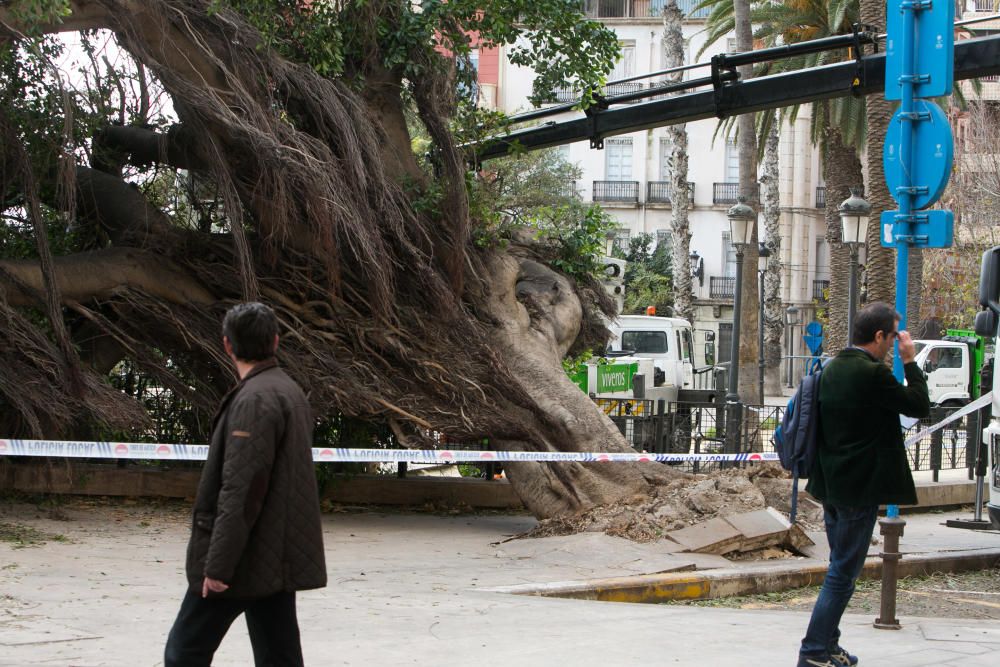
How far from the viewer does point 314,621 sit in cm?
665

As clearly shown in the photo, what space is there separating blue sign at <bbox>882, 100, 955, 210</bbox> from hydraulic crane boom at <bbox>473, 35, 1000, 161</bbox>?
5277mm

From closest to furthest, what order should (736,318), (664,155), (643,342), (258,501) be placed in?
1. (258,501)
2. (736,318)
3. (643,342)
4. (664,155)

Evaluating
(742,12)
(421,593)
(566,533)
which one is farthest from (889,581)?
(742,12)

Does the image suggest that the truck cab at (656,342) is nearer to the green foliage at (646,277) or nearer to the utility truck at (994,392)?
the utility truck at (994,392)

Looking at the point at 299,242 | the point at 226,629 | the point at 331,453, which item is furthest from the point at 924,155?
the point at 299,242

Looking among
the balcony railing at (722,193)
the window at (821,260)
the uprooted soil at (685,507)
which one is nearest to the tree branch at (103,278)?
the uprooted soil at (685,507)

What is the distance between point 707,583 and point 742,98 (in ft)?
21.6

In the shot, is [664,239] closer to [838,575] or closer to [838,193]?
[838,193]

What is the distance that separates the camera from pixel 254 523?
4.07 m

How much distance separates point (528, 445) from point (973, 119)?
33821 millimetres

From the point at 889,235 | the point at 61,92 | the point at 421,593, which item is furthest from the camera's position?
the point at 61,92

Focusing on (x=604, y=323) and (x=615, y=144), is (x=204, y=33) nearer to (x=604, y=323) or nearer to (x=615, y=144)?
(x=604, y=323)

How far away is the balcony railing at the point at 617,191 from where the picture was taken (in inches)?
2152

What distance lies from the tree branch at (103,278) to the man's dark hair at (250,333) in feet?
23.7
